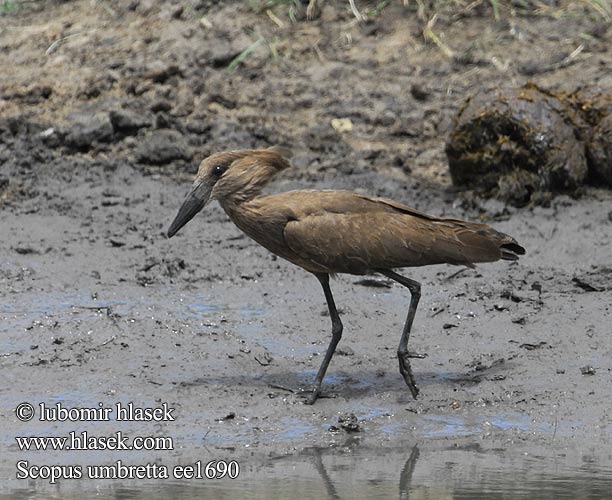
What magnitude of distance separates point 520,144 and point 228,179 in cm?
305

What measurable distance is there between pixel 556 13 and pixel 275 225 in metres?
5.49

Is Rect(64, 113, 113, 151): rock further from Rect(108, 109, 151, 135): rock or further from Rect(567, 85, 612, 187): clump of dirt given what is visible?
Rect(567, 85, 612, 187): clump of dirt

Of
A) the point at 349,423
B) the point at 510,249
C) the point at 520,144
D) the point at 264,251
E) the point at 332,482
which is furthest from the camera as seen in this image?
the point at 520,144

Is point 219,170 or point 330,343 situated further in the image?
point 330,343

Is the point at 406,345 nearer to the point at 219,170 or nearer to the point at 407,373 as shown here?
the point at 407,373

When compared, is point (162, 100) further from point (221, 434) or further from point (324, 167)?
point (221, 434)

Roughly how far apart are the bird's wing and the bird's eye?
1.57 feet

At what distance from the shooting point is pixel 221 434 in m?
6.38

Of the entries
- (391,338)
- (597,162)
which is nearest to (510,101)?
(597,162)

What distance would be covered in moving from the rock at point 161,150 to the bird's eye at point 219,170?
304 centimetres

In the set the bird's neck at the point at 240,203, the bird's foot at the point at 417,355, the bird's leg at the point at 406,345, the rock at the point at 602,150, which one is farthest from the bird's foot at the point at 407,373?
the rock at the point at 602,150

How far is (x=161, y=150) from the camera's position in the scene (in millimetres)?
9633

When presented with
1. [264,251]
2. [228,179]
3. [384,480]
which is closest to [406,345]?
[384,480]

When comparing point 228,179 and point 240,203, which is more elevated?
point 228,179
